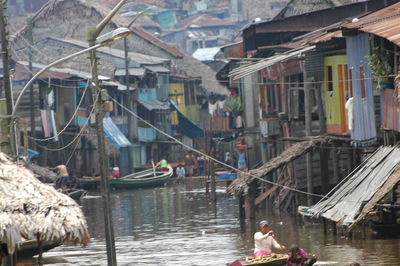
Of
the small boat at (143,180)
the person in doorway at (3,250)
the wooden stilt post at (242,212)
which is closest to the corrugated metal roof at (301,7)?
the wooden stilt post at (242,212)

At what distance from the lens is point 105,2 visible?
85.8 metres

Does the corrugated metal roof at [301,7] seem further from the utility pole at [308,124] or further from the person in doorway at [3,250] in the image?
the person in doorway at [3,250]

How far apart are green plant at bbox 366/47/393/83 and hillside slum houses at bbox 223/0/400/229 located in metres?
0.03

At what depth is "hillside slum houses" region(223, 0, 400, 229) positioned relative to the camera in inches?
1022

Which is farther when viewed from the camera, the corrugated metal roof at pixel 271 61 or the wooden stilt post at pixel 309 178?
the wooden stilt post at pixel 309 178

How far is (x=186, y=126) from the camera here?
70.9m

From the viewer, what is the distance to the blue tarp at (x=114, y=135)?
58.6m

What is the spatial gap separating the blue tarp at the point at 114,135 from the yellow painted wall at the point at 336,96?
27.7 metres

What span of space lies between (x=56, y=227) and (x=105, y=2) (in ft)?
237

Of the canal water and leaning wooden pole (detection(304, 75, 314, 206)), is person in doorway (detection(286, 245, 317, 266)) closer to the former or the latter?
the canal water

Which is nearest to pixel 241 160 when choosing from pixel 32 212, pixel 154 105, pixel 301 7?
pixel 301 7

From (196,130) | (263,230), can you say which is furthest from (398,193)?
(196,130)

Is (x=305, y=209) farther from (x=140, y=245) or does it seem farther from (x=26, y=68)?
(x=26, y=68)

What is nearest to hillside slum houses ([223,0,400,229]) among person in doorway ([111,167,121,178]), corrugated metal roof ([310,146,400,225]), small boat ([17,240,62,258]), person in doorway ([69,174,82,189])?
corrugated metal roof ([310,146,400,225])
